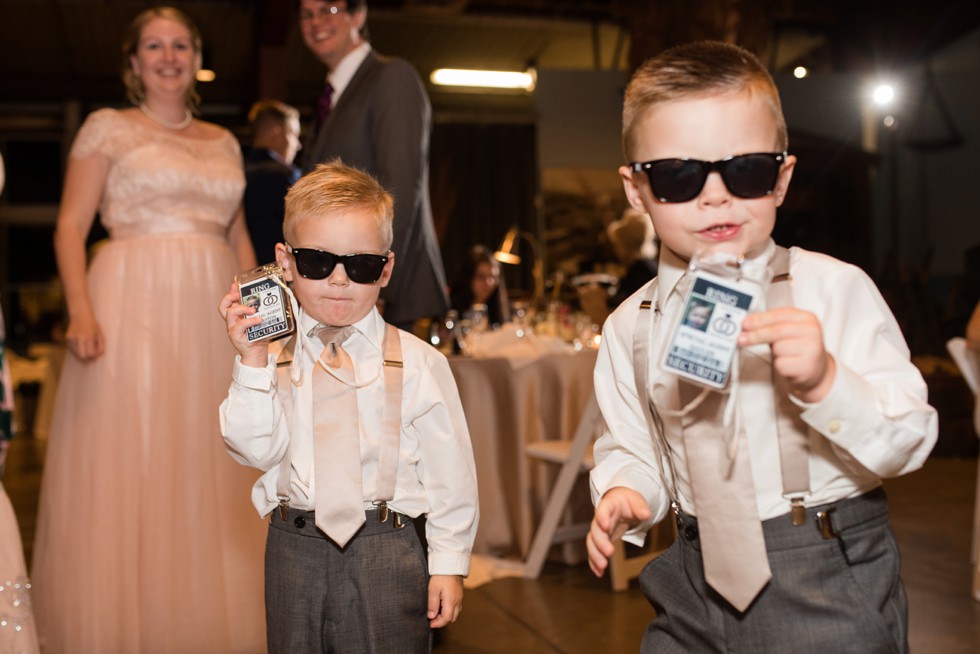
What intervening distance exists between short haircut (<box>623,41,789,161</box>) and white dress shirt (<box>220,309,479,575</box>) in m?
0.63

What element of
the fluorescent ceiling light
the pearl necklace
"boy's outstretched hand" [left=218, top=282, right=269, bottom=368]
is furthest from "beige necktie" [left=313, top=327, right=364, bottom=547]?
the fluorescent ceiling light

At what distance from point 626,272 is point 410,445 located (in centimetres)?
405

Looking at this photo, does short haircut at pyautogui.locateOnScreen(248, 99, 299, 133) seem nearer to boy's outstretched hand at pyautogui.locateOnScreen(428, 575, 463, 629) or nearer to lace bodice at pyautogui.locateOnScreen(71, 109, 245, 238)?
lace bodice at pyautogui.locateOnScreen(71, 109, 245, 238)

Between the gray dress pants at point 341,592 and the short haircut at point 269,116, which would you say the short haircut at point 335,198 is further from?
the short haircut at point 269,116

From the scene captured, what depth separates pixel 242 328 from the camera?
1.57 meters

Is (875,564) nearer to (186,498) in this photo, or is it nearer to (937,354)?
(186,498)

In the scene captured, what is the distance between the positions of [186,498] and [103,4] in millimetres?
8186

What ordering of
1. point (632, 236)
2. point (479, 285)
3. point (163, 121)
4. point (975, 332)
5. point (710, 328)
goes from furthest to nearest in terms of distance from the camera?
point (479, 285)
point (632, 236)
point (975, 332)
point (163, 121)
point (710, 328)

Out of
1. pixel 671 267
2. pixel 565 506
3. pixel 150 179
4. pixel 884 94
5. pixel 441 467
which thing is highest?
pixel 884 94

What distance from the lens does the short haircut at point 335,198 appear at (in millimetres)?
1683

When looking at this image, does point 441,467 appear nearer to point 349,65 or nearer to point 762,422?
point 762,422

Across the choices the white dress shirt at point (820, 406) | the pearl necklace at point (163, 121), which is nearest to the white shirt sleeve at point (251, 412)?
the white dress shirt at point (820, 406)

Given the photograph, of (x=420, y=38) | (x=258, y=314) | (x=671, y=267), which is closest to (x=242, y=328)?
(x=258, y=314)

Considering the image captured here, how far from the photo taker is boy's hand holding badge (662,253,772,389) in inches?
42.6
